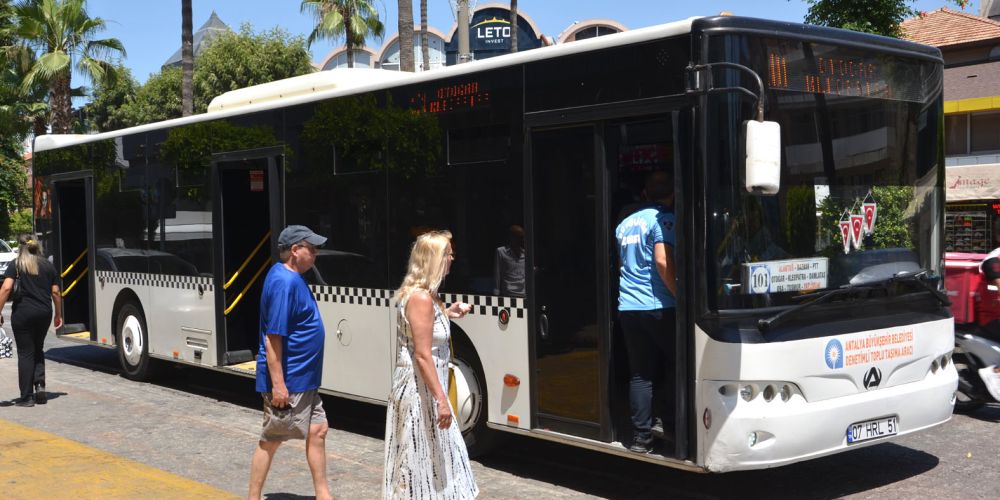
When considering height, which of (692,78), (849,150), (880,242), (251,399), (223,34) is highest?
(223,34)

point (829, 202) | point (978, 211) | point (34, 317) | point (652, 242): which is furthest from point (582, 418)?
point (978, 211)

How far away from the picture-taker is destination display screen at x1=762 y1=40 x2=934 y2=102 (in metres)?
6.00

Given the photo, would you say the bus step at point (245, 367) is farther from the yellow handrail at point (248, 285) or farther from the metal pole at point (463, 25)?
the metal pole at point (463, 25)

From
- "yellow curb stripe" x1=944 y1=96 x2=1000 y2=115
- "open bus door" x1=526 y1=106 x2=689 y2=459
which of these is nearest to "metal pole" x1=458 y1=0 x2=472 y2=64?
"yellow curb stripe" x1=944 y1=96 x2=1000 y2=115

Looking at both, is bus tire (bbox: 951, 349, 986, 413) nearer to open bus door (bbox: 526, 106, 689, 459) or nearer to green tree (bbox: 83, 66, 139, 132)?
open bus door (bbox: 526, 106, 689, 459)

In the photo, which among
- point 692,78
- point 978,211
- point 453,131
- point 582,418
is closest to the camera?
point 692,78

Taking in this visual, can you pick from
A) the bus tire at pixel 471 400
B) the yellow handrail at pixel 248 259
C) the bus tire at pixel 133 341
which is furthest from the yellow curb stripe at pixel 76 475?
the bus tire at pixel 133 341

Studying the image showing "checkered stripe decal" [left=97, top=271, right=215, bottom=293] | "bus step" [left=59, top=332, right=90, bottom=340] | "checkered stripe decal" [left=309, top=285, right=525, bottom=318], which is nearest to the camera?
"checkered stripe decal" [left=309, top=285, right=525, bottom=318]

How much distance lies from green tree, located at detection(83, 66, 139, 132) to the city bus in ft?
154

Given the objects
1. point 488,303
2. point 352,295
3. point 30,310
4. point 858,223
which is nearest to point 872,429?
point 858,223

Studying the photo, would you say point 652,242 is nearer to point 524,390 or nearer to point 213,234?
point 524,390

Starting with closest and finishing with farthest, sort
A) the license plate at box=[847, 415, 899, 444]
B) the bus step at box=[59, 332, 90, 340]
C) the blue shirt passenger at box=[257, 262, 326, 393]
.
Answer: the blue shirt passenger at box=[257, 262, 326, 393] → the license plate at box=[847, 415, 899, 444] → the bus step at box=[59, 332, 90, 340]

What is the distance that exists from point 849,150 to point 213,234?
6440mm

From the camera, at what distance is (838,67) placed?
6.30m
